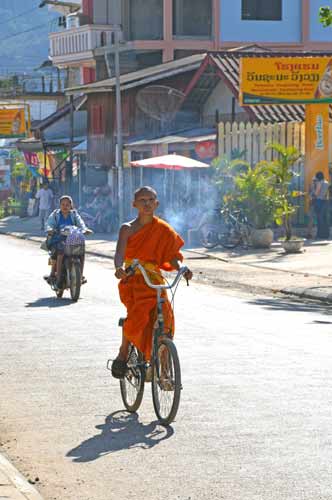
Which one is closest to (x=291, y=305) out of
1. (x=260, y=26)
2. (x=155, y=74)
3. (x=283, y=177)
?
(x=283, y=177)

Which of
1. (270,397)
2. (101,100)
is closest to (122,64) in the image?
(101,100)

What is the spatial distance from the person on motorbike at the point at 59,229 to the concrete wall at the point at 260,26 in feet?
107

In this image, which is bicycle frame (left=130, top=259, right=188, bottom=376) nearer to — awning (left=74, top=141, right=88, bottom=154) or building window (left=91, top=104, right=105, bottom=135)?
building window (left=91, top=104, right=105, bottom=135)

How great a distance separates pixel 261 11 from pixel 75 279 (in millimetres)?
34591

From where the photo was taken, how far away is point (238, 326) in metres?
15.5

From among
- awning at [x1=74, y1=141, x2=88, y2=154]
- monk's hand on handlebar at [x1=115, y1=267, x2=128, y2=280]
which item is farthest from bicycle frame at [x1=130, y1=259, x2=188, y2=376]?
awning at [x1=74, y1=141, x2=88, y2=154]

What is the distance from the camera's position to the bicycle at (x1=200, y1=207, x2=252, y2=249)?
30406 mm

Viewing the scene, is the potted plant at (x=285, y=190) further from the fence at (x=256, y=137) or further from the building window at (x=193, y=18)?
the building window at (x=193, y=18)

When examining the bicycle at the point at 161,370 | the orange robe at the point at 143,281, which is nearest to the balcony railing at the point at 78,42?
the orange robe at the point at 143,281

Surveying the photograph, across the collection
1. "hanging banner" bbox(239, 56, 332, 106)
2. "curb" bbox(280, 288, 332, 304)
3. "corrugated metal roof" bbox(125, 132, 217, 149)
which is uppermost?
"hanging banner" bbox(239, 56, 332, 106)

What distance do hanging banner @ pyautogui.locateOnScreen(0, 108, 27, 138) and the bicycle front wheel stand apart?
5827 centimetres

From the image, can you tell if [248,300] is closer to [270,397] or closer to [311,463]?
[270,397]

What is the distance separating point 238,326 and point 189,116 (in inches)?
1091

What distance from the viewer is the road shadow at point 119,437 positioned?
8.43 m
